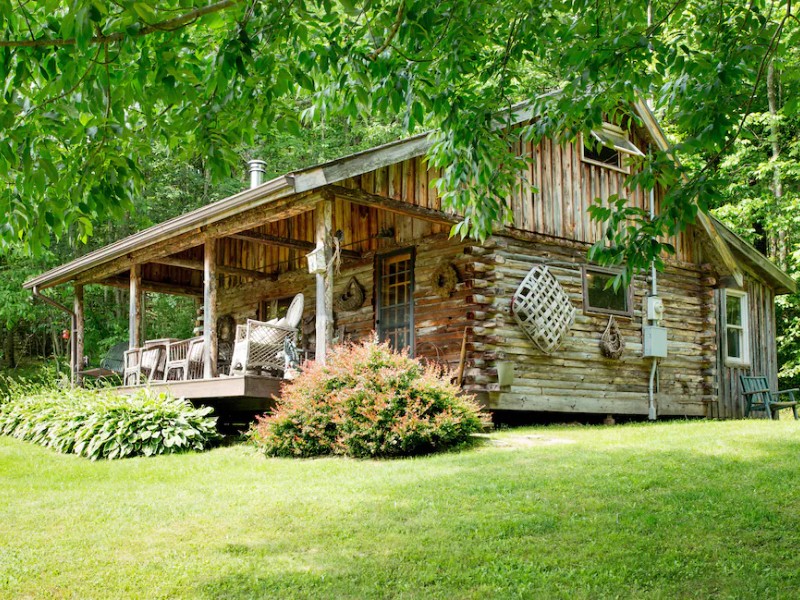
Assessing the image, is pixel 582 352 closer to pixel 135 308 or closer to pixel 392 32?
pixel 135 308

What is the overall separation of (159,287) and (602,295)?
1009cm

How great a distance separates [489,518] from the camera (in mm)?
6609

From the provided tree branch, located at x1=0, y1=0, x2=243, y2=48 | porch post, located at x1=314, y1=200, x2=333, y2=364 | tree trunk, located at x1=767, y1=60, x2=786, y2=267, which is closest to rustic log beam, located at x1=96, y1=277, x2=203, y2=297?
porch post, located at x1=314, y1=200, x2=333, y2=364

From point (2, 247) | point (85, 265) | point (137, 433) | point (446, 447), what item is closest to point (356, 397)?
point (446, 447)

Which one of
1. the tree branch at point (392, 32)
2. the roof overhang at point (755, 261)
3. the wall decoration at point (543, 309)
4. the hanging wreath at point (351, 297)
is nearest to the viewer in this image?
the tree branch at point (392, 32)

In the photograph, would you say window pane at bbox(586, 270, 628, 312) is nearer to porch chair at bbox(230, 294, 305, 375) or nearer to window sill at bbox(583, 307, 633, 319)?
window sill at bbox(583, 307, 633, 319)

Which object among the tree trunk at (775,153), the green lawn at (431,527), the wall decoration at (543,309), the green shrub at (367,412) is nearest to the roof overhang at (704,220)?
the wall decoration at (543,309)

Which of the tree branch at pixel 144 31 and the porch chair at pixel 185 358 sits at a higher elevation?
the tree branch at pixel 144 31

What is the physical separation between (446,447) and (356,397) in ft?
4.22

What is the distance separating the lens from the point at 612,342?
14922 mm

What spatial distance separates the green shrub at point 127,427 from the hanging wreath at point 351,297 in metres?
3.73

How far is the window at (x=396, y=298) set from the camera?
1441cm

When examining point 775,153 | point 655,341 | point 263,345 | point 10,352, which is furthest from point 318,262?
point 10,352

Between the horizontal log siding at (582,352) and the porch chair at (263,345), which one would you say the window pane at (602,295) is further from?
the porch chair at (263,345)
